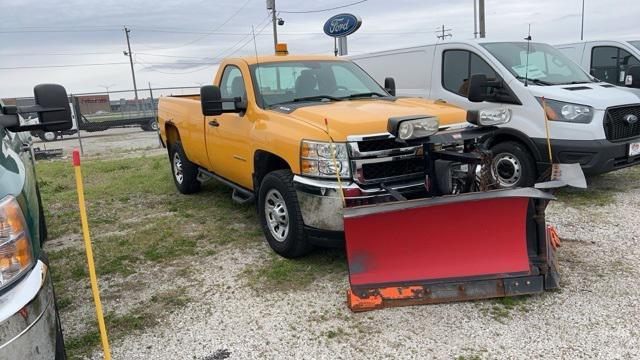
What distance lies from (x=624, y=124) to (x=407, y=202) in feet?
14.3

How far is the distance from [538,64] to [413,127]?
447 cm

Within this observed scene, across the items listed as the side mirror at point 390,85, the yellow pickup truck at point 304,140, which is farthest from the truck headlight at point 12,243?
the side mirror at point 390,85

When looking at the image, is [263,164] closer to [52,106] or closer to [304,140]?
[304,140]

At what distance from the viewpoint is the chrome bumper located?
399 centimetres

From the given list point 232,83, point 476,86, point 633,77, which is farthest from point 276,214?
point 633,77

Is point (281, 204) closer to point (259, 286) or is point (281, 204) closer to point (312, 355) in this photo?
point (259, 286)

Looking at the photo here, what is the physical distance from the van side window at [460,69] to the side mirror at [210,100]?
3.90m

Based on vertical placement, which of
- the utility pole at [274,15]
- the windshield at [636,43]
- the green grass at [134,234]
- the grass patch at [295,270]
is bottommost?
the grass patch at [295,270]

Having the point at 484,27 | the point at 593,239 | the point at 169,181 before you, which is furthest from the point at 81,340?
the point at 484,27

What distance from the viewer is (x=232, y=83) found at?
579cm

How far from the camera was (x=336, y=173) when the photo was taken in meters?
3.91

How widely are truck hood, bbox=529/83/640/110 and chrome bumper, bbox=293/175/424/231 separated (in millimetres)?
3205

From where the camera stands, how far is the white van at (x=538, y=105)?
6.06 m

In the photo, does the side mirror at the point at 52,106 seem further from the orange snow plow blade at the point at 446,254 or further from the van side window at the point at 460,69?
the van side window at the point at 460,69
